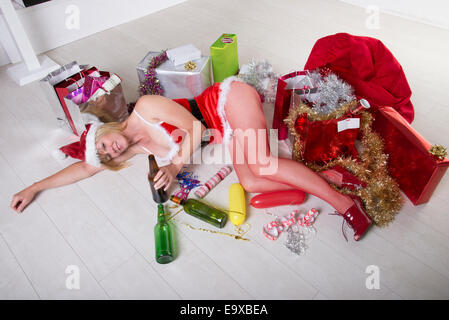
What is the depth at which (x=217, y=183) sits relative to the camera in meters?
1.94

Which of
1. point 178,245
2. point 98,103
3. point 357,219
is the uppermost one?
point 98,103

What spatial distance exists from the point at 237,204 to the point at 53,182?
1.11 metres

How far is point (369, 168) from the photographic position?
1860 millimetres

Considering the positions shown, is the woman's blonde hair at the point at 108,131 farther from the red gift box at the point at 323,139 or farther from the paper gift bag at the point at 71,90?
the red gift box at the point at 323,139

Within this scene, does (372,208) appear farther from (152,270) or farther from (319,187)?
(152,270)

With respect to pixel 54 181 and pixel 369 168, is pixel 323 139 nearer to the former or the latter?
pixel 369 168

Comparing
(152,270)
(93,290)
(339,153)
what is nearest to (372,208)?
(339,153)

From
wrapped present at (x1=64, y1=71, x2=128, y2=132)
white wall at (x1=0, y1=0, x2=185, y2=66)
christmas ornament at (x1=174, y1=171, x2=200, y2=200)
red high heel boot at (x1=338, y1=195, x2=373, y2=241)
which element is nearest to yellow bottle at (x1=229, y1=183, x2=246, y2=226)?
christmas ornament at (x1=174, y1=171, x2=200, y2=200)

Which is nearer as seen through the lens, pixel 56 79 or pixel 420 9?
pixel 56 79

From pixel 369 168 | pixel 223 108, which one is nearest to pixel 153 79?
pixel 223 108

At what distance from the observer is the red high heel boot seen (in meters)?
1.58

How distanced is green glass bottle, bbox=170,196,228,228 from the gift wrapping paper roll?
0.28 ft

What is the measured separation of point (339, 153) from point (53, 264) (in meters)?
1.67

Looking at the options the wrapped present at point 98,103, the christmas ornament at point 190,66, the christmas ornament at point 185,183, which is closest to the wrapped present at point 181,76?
the christmas ornament at point 190,66
